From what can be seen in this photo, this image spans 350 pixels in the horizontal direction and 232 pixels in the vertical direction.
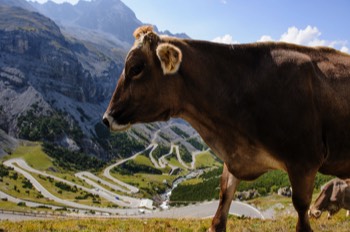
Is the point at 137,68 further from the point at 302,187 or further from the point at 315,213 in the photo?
the point at 315,213

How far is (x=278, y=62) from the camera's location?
24.6ft

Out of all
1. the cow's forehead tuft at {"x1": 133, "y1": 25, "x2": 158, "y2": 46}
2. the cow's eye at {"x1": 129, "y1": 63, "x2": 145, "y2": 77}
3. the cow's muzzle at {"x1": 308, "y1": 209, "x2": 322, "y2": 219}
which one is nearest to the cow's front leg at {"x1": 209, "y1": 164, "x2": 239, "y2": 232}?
the cow's eye at {"x1": 129, "y1": 63, "x2": 145, "y2": 77}

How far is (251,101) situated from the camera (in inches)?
282

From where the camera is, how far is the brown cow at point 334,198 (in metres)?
18.9

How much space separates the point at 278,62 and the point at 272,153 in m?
1.97

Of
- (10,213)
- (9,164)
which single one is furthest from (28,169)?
(10,213)

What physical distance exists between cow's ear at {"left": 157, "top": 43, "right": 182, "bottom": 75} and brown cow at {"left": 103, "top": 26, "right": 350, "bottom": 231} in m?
0.02

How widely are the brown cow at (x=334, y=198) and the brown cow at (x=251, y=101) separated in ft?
41.0

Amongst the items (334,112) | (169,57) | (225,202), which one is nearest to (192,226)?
(225,202)

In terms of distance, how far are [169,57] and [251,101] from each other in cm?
182

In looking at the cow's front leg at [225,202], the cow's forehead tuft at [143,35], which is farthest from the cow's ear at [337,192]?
the cow's forehead tuft at [143,35]

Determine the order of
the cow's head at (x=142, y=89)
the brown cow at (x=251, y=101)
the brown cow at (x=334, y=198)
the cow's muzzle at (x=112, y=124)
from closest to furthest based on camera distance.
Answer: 1. the brown cow at (x=251, y=101)
2. the cow's muzzle at (x=112, y=124)
3. the cow's head at (x=142, y=89)
4. the brown cow at (x=334, y=198)

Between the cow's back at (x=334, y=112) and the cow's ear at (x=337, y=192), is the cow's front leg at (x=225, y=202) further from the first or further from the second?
the cow's ear at (x=337, y=192)

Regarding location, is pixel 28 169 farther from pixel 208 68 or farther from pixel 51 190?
pixel 208 68
